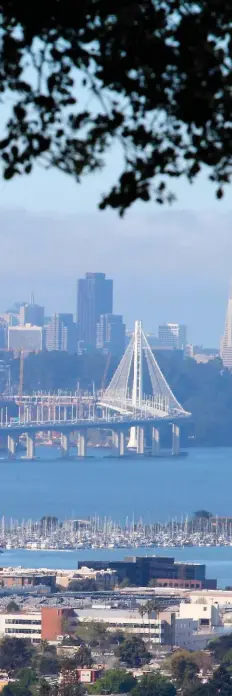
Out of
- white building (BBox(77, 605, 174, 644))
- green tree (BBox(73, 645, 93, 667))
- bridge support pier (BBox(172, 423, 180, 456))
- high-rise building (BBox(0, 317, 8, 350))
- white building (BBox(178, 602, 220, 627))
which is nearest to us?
green tree (BBox(73, 645, 93, 667))

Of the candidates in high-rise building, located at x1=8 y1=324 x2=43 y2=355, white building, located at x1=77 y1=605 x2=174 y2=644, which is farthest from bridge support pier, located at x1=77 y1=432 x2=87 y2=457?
white building, located at x1=77 y1=605 x2=174 y2=644

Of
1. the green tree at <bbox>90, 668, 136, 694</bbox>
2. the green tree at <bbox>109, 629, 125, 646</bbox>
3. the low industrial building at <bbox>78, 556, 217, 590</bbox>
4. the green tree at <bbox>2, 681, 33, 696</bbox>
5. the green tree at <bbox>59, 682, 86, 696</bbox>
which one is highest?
the low industrial building at <bbox>78, 556, 217, 590</bbox>

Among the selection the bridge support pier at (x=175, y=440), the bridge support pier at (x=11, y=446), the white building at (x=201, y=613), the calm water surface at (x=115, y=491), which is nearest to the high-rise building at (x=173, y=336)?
the calm water surface at (x=115, y=491)

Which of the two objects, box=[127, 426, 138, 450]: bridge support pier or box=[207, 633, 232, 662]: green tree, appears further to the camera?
box=[127, 426, 138, 450]: bridge support pier

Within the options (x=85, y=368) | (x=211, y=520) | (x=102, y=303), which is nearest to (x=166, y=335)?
(x=102, y=303)

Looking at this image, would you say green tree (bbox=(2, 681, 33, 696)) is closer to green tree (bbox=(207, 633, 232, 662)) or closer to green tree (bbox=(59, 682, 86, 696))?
green tree (bbox=(59, 682, 86, 696))

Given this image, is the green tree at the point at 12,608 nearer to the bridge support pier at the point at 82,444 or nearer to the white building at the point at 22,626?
the white building at the point at 22,626

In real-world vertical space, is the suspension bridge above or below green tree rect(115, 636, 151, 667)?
above
